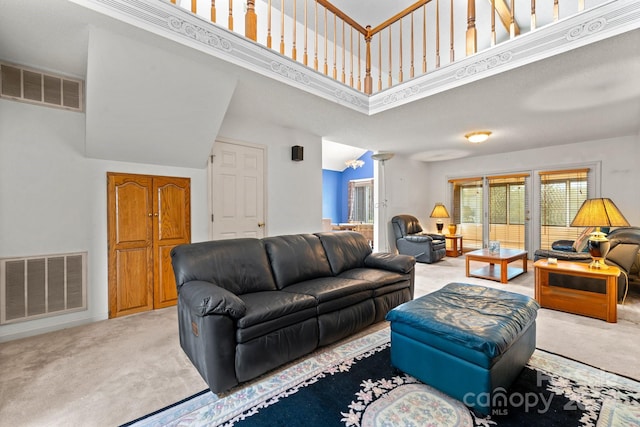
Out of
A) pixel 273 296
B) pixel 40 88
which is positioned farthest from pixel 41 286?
pixel 273 296

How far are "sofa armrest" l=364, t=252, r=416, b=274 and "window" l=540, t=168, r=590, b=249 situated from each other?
4.82m

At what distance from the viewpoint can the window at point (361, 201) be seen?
9.25 meters

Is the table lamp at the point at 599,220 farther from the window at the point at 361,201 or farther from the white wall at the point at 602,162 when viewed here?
the window at the point at 361,201

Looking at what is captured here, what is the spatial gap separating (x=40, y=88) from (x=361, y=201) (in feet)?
26.0

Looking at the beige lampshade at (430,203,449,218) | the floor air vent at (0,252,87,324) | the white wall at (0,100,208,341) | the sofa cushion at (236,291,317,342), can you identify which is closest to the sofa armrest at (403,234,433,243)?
the beige lampshade at (430,203,449,218)

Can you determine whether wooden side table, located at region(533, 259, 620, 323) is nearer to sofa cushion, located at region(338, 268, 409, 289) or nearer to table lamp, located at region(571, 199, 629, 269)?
table lamp, located at region(571, 199, 629, 269)

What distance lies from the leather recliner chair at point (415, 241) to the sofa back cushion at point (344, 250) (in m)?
2.96

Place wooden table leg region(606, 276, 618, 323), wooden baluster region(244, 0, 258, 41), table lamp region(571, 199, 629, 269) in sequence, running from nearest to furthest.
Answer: wooden baluster region(244, 0, 258, 41) < wooden table leg region(606, 276, 618, 323) < table lamp region(571, 199, 629, 269)

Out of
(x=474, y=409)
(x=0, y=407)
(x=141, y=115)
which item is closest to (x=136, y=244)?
(x=141, y=115)

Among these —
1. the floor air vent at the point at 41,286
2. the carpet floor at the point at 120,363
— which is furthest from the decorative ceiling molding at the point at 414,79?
the carpet floor at the point at 120,363

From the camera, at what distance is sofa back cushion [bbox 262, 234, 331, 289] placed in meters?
2.67

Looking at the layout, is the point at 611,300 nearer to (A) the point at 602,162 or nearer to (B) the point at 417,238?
(B) the point at 417,238

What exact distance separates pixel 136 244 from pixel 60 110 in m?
1.52

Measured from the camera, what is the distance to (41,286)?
2.72 metres
